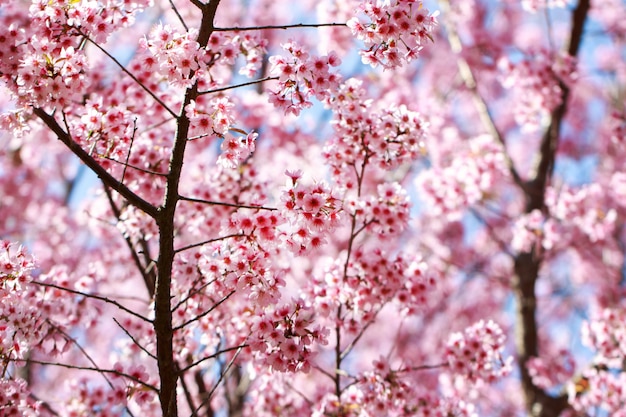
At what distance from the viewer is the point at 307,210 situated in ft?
11.6

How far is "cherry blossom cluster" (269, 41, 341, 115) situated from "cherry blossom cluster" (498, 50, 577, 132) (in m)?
5.17

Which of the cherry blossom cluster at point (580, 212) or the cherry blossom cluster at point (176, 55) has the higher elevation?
the cherry blossom cluster at point (580, 212)

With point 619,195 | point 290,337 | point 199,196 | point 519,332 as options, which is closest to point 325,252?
point 519,332

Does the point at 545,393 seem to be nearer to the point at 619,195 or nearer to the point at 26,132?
the point at 619,195

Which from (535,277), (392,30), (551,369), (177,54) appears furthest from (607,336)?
(177,54)

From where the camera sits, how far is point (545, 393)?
296 inches

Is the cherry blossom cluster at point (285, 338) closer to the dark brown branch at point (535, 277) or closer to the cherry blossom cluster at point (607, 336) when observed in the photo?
Answer: the cherry blossom cluster at point (607, 336)

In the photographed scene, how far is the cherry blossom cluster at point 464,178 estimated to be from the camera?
7.96 m

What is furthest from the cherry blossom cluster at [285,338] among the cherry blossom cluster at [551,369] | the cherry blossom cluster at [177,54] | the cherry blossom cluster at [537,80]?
the cherry blossom cluster at [537,80]

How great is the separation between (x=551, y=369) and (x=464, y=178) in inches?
108

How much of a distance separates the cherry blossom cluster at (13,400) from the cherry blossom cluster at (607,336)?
548cm

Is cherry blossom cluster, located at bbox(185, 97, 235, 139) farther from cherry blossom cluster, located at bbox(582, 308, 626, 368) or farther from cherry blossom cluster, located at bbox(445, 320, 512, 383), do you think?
cherry blossom cluster, located at bbox(582, 308, 626, 368)

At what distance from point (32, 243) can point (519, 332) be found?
29.8 feet

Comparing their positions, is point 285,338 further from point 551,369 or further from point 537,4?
point 537,4
